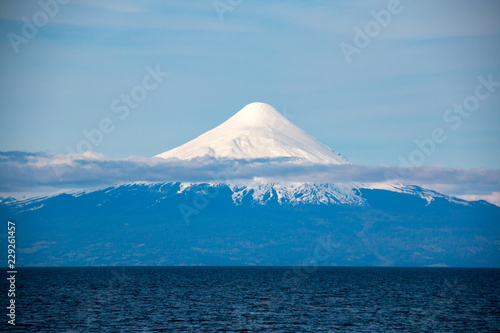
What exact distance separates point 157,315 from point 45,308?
55.4 ft

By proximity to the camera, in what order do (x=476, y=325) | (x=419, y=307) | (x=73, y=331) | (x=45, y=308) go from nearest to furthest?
1. (x=73, y=331)
2. (x=476, y=325)
3. (x=45, y=308)
4. (x=419, y=307)

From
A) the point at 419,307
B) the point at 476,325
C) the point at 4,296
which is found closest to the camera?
the point at 476,325

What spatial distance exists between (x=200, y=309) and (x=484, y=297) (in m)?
52.4

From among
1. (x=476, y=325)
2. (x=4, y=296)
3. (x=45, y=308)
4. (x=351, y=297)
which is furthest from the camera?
(x=351, y=297)

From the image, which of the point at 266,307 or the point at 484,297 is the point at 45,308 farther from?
the point at 484,297

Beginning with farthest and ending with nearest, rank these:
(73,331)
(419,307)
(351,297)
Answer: (351,297)
(419,307)
(73,331)

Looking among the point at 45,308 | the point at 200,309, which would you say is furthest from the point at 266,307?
the point at 45,308

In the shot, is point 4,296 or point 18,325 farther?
point 4,296

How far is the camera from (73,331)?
6850cm

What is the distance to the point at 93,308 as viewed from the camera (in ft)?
289

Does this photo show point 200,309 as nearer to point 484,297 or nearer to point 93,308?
point 93,308

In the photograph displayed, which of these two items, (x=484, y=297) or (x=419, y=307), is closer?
(x=419, y=307)

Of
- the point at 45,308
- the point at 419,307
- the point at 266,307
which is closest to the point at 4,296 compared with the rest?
the point at 45,308

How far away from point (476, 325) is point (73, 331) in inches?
1757
